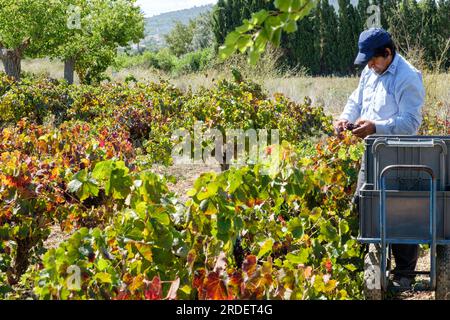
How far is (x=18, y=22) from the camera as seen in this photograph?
1031 inches

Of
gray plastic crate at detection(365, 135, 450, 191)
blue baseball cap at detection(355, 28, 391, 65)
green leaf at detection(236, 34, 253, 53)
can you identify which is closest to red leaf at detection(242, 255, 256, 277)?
green leaf at detection(236, 34, 253, 53)

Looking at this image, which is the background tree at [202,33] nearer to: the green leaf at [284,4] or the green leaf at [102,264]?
the green leaf at [102,264]

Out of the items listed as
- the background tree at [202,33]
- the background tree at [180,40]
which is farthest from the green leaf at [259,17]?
the background tree at [180,40]

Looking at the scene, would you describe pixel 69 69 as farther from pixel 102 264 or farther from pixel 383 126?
pixel 102 264

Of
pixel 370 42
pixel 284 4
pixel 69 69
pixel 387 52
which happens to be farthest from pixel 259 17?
pixel 69 69

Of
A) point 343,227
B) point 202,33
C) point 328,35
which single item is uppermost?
point 343,227

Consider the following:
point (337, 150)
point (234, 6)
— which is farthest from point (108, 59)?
point (337, 150)

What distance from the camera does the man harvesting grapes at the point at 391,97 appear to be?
14.3 ft

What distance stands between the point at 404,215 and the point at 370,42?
108 cm

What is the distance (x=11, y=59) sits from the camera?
28.7 m

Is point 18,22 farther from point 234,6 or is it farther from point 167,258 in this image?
point 167,258

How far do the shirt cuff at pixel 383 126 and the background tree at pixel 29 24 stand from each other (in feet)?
76.7

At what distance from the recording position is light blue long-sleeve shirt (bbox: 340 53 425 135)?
4406 mm
